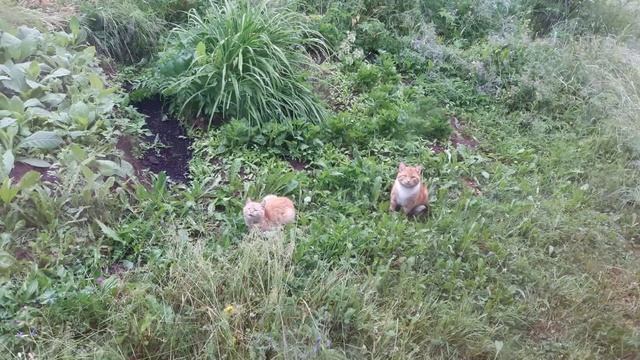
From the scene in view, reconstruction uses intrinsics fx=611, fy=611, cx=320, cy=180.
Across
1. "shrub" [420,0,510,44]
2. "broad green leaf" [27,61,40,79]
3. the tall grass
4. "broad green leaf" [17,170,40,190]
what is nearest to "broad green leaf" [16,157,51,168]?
"broad green leaf" [17,170,40,190]

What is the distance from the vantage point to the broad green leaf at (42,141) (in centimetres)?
410

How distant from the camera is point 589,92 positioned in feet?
20.5

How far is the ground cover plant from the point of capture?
10.9ft

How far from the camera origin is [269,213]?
4.03 metres

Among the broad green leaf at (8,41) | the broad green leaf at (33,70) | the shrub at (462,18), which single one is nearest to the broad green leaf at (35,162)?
the broad green leaf at (33,70)

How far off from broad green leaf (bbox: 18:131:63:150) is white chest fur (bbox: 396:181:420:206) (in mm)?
2376

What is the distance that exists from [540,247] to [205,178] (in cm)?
251

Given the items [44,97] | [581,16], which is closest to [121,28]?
[44,97]

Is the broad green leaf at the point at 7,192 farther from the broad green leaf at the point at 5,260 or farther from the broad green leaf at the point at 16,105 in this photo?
the broad green leaf at the point at 16,105

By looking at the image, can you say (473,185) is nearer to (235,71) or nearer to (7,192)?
(235,71)

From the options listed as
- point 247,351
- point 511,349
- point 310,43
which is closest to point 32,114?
point 247,351

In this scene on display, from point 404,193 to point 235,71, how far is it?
1898mm

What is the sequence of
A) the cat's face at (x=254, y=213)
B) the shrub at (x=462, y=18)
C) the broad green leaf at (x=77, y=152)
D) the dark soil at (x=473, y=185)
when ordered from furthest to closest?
1. the shrub at (x=462, y=18)
2. the dark soil at (x=473, y=185)
3. the broad green leaf at (x=77, y=152)
4. the cat's face at (x=254, y=213)

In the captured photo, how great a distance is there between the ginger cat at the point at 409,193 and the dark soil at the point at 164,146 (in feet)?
5.15
